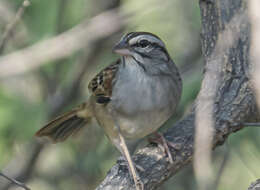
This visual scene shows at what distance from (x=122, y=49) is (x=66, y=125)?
1.25m

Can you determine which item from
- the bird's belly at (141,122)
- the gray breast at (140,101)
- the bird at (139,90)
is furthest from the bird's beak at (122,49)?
the bird's belly at (141,122)

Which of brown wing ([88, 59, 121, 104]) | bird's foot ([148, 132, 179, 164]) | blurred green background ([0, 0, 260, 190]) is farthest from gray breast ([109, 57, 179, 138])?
blurred green background ([0, 0, 260, 190])

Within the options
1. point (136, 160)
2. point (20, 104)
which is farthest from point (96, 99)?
point (136, 160)

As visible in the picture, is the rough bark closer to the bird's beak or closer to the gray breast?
the gray breast

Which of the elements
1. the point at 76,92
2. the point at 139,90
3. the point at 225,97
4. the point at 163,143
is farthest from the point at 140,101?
the point at 76,92

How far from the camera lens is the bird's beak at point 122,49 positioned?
368 cm

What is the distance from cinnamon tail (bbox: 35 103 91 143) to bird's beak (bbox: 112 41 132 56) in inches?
38.9

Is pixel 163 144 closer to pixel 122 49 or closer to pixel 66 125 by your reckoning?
pixel 122 49

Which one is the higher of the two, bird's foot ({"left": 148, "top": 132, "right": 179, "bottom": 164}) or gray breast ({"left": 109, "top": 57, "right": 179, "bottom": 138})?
gray breast ({"left": 109, "top": 57, "right": 179, "bottom": 138})

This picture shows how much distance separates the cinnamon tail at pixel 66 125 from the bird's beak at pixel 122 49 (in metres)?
0.99

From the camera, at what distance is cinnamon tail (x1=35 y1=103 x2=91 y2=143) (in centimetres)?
459

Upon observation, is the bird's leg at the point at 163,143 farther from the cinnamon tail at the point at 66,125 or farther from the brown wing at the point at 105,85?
the cinnamon tail at the point at 66,125

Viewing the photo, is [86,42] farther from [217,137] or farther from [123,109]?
[217,137]

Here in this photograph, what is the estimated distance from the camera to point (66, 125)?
15.3 ft
